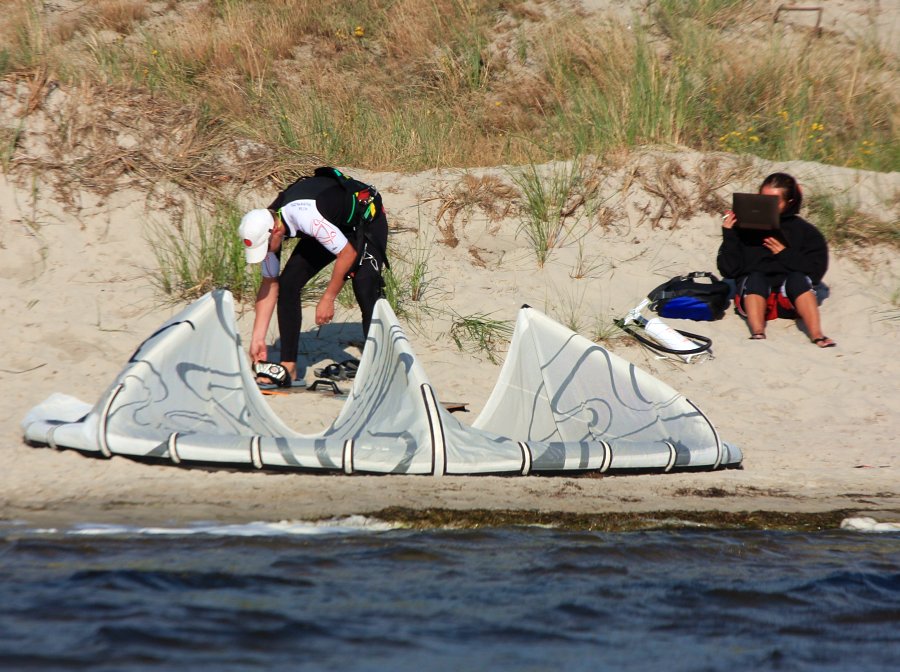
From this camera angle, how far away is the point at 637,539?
14.7 feet

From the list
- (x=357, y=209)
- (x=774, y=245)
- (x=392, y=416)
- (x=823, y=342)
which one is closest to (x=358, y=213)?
(x=357, y=209)

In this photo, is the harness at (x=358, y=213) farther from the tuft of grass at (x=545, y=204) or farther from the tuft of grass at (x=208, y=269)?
the tuft of grass at (x=545, y=204)

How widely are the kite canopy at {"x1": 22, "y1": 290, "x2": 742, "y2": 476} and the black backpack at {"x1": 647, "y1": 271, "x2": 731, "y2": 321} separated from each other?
2.17 m

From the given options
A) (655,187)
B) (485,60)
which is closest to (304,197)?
(655,187)

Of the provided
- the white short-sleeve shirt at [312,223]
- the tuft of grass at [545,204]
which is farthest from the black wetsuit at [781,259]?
the white short-sleeve shirt at [312,223]

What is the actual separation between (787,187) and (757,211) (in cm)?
28

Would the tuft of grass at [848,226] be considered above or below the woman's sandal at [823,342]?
above

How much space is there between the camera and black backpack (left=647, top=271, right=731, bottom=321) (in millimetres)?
7473

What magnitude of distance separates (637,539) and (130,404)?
2487mm

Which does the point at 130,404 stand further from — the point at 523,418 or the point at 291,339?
the point at 523,418

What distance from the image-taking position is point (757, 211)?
7.20 m

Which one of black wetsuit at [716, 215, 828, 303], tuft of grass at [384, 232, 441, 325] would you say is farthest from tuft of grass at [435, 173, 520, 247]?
black wetsuit at [716, 215, 828, 303]

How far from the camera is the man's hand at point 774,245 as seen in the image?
7305 mm

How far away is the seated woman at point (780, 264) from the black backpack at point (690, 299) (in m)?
0.14
